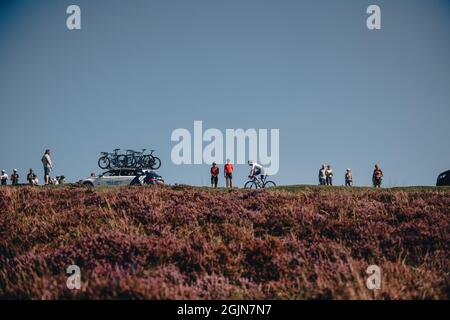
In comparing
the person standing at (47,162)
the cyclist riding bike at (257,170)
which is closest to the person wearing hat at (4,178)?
the person standing at (47,162)

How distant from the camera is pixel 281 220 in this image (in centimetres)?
982

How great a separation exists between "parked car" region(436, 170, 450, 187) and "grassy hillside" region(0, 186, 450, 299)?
19783mm

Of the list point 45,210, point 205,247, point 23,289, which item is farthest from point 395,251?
point 45,210

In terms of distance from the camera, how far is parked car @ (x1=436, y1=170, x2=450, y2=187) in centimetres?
2959

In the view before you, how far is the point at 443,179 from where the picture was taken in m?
29.9

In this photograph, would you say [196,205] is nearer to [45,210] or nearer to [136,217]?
[136,217]

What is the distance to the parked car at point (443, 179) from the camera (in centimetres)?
2959

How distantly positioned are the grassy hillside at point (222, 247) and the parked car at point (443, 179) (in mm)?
19783

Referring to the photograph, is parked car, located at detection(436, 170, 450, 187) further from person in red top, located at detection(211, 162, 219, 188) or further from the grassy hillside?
the grassy hillside

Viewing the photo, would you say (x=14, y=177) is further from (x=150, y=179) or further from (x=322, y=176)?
(x=322, y=176)

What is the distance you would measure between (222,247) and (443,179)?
90.4ft

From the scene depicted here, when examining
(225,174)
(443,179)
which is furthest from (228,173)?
(443,179)

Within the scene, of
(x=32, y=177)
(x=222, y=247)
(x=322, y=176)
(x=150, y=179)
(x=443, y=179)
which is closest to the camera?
(x=222, y=247)

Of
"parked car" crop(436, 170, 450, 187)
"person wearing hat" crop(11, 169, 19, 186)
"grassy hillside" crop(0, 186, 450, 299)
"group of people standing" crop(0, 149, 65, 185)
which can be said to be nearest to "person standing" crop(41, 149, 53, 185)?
"group of people standing" crop(0, 149, 65, 185)
